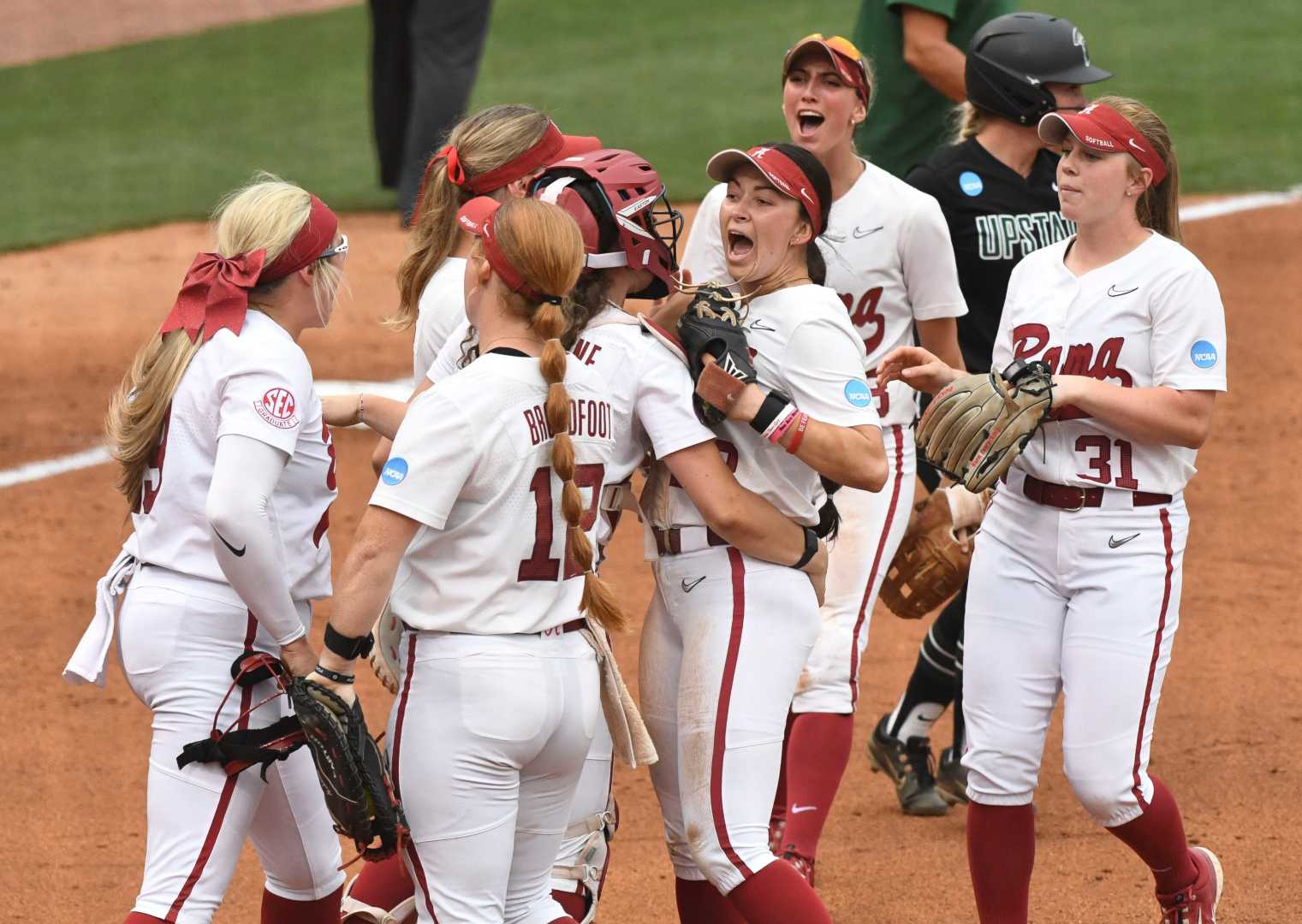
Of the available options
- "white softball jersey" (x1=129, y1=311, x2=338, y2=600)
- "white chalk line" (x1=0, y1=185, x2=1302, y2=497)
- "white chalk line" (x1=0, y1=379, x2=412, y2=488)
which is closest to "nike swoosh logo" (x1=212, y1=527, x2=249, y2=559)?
"white softball jersey" (x1=129, y1=311, x2=338, y2=600)

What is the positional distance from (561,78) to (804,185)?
39.0 ft

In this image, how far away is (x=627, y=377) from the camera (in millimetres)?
3371

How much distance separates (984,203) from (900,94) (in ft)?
4.41

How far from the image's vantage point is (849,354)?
11.9ft

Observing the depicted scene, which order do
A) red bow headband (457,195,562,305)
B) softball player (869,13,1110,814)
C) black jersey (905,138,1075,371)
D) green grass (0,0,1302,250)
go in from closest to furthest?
red bow headband (457,195,562,305), softball player (869,13,1110,814), black jersey (905,138,1075,371), green grass (0,0,1302,250)

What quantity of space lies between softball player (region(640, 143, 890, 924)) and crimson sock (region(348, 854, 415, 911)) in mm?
548

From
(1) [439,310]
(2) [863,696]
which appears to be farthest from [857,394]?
(2) [863,696]

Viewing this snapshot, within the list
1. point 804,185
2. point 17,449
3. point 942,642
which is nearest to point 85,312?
point 17,449

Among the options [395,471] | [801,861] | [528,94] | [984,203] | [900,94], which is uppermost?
[395,471]

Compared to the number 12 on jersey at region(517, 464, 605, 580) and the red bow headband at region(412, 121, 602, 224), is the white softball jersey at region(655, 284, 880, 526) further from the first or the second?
the red bow headband at region(412, 121, 602, 224)

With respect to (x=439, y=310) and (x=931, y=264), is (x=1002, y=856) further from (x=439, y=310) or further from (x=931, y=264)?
(x=439, y=310)

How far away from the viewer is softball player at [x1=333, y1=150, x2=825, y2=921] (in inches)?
133

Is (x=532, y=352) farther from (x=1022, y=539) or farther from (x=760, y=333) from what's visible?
(x=1022, y=539)

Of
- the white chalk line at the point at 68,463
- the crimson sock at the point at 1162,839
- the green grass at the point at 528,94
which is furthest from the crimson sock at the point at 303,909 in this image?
the green grass at the point at 528,94
